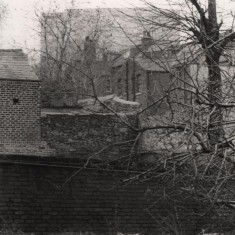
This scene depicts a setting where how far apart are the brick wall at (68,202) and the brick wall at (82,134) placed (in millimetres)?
985

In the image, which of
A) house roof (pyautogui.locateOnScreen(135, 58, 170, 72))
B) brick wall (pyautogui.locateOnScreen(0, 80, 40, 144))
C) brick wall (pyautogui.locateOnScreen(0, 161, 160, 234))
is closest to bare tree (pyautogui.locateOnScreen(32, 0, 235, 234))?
house roof (pyautogui.locateOnScreen(135, 58, 170, 72))

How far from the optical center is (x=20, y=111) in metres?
18.3

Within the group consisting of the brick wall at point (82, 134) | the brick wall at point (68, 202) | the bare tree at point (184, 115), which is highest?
the bare tree at point (184, 115)

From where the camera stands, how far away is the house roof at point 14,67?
18.4 m

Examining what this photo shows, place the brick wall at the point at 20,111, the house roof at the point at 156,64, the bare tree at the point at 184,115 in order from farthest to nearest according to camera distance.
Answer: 1. the brick wall at the point at 20,111
2. the house roof at the point at 156,64
3. the bare tree at the point at 184,115

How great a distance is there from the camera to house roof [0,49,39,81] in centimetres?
1844

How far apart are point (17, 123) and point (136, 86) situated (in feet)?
84.9

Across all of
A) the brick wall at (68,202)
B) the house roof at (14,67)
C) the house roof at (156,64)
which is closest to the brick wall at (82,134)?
the brick wall at (68,202)

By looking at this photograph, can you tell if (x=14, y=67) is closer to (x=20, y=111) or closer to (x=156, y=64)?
(x=20, y=111)

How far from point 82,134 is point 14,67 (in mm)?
3040

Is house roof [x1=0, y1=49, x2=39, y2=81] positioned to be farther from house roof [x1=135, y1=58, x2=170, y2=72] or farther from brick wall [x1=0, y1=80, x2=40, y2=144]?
house roof [x1=135, y1=58, x2=170, y2=72]

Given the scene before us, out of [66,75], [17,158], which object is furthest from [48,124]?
[66,75]

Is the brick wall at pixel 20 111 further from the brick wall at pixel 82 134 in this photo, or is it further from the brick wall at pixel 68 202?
the brick wall at pixel 68 202

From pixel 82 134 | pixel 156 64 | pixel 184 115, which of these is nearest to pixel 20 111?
pixel 82 134
